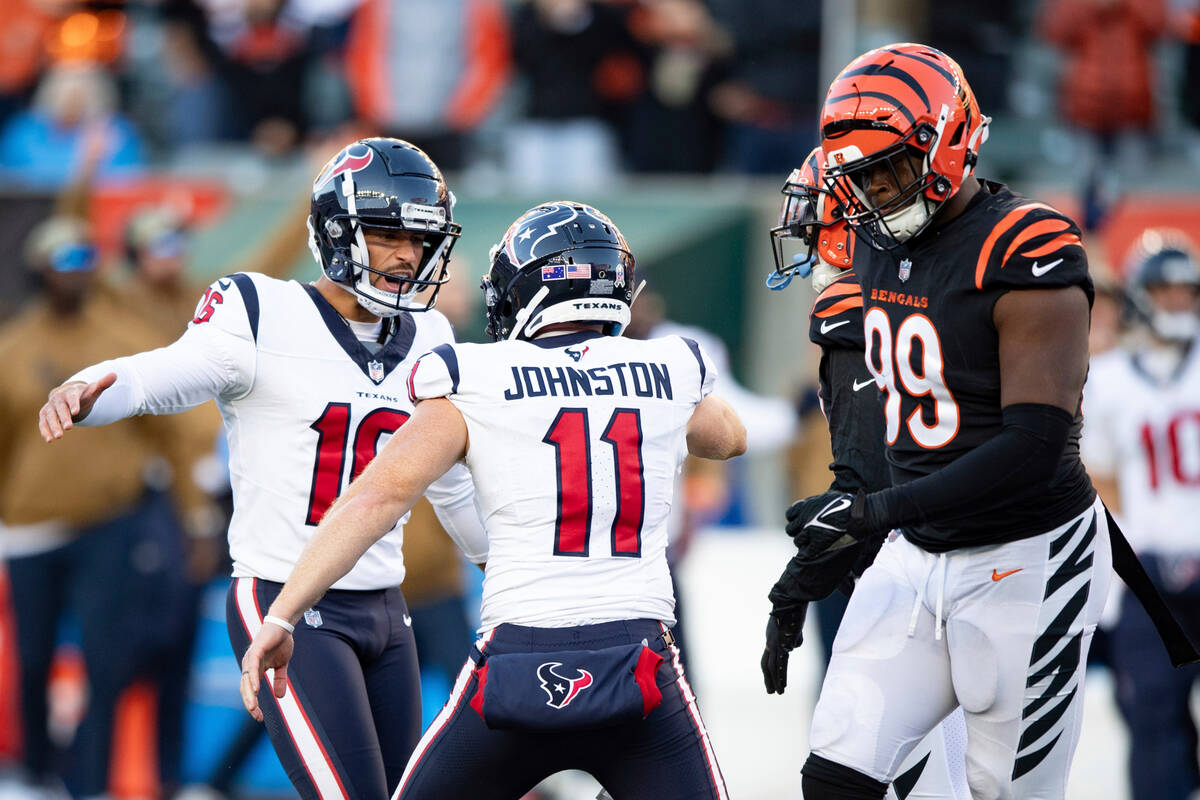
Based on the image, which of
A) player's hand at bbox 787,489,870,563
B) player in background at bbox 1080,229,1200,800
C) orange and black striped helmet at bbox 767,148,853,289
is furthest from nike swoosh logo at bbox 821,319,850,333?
player in background at bbox 1080,229,1200,800

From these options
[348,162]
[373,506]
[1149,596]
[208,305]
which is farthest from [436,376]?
[1149,596]

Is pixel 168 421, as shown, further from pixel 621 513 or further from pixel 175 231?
pixel 621 513

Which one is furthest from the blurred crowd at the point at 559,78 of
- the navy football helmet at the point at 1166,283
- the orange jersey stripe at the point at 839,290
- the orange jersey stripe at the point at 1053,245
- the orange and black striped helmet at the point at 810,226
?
the orange jersey stripe at the point at 1053,245

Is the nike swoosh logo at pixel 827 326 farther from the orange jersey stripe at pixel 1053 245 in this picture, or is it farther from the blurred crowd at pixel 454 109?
the blurred crowd at pixel 454 109

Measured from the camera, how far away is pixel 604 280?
147 inches

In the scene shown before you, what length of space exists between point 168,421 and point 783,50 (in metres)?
4.89

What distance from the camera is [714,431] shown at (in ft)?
12.5

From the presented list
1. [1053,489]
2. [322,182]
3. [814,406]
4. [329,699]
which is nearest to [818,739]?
[1053,489]

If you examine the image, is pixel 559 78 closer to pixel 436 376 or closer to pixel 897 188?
pixel 897 188

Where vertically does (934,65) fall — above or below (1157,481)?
above

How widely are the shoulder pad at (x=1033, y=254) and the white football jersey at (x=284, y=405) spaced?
4.66 feet

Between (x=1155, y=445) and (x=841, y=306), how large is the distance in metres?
2.91

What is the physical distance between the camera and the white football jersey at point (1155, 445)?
21.5 ft

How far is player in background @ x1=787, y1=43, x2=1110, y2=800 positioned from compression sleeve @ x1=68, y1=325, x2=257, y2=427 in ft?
4.36
